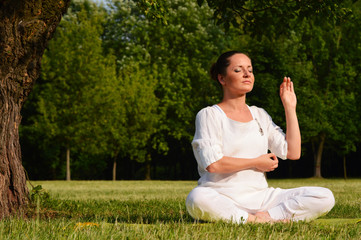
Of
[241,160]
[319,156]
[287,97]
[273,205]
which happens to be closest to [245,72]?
[287,97]

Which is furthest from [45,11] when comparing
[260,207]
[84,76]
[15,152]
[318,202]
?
[84,76]

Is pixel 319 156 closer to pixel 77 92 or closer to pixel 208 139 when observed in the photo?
pixel 77 92

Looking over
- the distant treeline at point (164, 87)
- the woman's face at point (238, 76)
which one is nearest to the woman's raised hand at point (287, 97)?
the woman's face at point (238, 76)

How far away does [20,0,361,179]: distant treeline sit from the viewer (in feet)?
85.8

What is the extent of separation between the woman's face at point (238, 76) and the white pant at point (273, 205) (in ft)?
3.31

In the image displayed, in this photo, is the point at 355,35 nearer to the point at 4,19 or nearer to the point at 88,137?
the point at 88,137

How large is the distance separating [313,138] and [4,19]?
1076 inches

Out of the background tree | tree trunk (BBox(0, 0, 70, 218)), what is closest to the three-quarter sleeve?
tree trunk (BBox(0, 0, 70, 218))

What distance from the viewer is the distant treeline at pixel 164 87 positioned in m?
26.2

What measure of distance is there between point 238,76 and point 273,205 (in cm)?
134

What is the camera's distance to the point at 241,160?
14.9ft

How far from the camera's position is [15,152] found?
19.9ft

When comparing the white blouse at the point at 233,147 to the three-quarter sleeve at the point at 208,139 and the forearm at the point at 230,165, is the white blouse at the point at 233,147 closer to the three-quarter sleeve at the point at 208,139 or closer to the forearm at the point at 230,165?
the three-quarter sleeve at the point at 208,139

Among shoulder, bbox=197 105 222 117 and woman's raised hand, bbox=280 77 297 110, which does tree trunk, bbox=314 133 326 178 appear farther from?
shoulder, bbox=197 105 222 117
